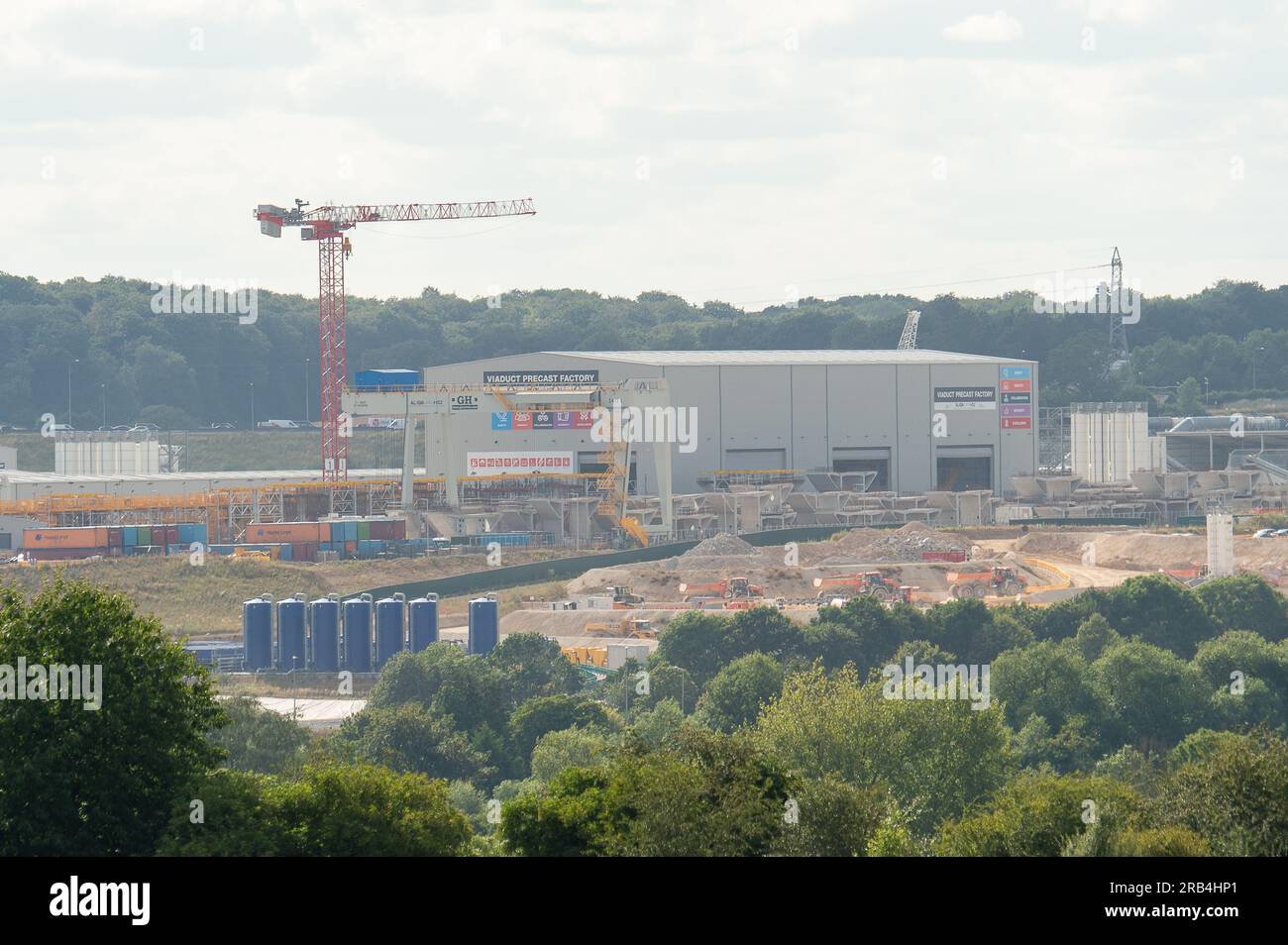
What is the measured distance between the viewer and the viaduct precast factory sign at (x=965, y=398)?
10994 centimetres

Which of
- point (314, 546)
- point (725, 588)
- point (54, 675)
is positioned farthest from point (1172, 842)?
point (314, 546)

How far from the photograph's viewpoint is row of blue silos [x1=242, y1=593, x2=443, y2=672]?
2665 inches

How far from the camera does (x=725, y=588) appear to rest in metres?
79.9

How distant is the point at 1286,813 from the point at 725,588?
177 ft

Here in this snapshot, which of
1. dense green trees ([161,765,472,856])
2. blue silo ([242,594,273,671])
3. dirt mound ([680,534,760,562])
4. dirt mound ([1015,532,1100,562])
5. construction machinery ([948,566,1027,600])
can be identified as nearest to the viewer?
dense green trees ([161,765,472,856])

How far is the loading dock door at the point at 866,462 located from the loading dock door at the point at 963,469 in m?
3.22

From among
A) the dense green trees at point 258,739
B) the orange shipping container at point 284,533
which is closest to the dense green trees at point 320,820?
the dense green trees at point 258,739

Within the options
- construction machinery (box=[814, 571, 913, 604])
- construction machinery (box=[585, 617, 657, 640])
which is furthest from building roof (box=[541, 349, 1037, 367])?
construction machinery (box=[585, 617, 657, 640])

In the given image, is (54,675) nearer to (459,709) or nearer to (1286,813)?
(1286,813)

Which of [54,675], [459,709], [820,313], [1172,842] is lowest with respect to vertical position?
[459,709]

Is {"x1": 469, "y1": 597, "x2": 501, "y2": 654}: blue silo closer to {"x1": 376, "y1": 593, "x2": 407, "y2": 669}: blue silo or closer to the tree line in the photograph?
{"x1": 376, "y1": 593, "x2": 407, "y2": 669}: blue silo

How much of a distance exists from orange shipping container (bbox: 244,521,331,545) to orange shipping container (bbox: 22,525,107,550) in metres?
7.26

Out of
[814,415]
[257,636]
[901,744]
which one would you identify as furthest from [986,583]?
[901,744]

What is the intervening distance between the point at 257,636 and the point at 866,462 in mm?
49626
